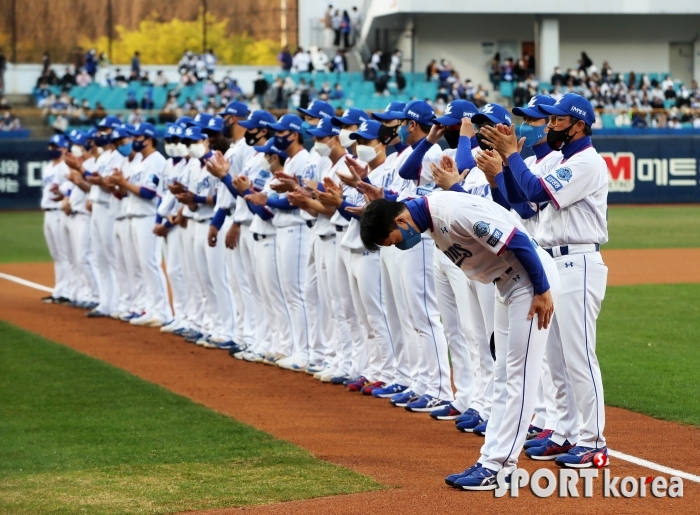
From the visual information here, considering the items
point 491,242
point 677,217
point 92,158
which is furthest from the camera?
point 677,217

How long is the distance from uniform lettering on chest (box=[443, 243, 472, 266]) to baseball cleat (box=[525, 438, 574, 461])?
1.58 meters

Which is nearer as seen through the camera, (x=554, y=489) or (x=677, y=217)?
(x=554, y=489)

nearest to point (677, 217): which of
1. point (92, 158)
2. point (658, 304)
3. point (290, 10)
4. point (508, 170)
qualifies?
point (658, 304)

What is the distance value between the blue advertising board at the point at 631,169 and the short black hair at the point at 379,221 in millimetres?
25992

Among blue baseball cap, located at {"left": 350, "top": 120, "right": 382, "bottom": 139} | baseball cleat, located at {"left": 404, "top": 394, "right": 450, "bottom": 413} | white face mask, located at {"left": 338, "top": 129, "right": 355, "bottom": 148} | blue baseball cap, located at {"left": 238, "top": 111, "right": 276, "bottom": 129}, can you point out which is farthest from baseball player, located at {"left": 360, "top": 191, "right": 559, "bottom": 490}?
blue baseball cap, located at {"left": 238, "top": 111, "right": 276, "bottom": 129}

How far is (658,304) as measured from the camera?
1441 centimetres

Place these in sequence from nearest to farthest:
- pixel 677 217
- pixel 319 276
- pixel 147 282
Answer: pixel 319 276
pixel 147 282
pixel 677 217

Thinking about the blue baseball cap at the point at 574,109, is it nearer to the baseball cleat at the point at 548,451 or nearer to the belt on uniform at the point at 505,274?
the belt on uniform at the point at 505,274

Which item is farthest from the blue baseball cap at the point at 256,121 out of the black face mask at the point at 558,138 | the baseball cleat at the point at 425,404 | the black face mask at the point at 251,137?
the black face mask at the point at 558,138

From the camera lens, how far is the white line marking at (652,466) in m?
6.34

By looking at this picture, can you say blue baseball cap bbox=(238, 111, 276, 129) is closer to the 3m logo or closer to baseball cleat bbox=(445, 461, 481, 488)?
baseball cleat bbox=(445, 461, 481, 488)

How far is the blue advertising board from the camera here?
99.9ft

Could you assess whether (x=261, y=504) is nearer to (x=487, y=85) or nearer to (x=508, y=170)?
(x=508, y=170)

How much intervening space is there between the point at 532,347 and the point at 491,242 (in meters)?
0.74
